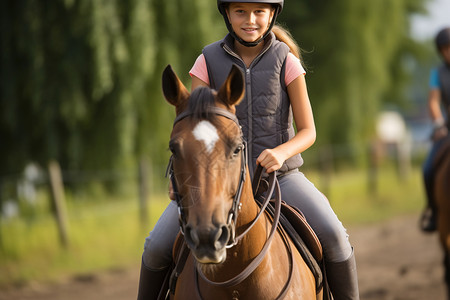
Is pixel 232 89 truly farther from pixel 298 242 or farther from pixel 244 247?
pixel 298 242

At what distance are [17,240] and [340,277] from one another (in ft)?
26.1

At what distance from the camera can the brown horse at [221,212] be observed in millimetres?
2578

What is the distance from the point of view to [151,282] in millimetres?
3688

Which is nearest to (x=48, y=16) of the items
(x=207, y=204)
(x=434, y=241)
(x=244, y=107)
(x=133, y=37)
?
(x=133, y=37)

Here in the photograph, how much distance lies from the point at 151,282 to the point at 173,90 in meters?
1.31

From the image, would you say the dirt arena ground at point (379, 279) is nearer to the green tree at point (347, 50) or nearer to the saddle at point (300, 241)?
the saddle at point (300, 241)

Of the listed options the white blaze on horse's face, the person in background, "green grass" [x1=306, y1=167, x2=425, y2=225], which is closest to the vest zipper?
the white blaze on horse's face

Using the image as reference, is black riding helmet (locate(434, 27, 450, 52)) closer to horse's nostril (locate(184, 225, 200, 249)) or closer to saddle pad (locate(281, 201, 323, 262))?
saddle pad (locate(281, 201, 323, 262))

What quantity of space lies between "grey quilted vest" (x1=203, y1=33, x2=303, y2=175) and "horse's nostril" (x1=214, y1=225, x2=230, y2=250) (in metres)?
0.92

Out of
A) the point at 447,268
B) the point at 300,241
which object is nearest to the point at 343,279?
the point at 300,241

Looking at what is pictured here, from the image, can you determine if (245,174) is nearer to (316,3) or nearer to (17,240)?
(17,240)

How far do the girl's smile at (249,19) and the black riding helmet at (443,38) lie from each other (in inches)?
211

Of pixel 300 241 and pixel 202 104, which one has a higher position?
pixel 202 104

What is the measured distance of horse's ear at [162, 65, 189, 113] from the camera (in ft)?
9.41
